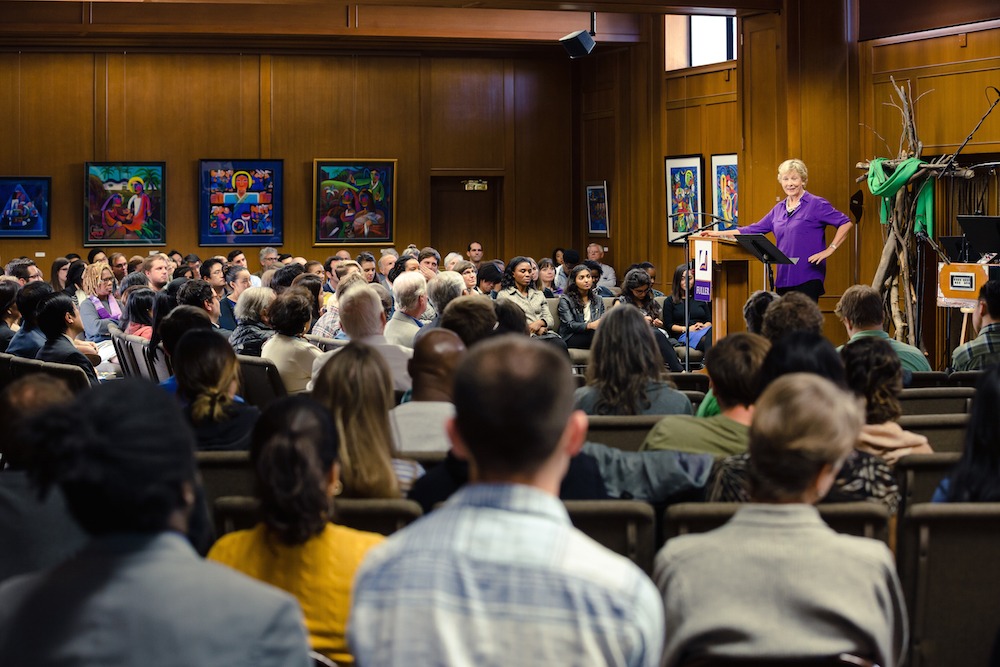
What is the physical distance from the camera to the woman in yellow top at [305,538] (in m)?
1.97

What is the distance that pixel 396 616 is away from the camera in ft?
4.30

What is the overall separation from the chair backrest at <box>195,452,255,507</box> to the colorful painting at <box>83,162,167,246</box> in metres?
12.9

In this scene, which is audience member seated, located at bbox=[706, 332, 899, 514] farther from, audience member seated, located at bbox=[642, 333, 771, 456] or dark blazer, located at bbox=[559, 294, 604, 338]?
dark blazer, located at bbox=[559, 294, 604, 338]

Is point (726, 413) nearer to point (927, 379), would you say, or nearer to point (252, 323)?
point (927, 379)

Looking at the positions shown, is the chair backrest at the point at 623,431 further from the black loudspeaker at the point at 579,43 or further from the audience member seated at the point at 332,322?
the black loudspeaker at the point at 579,43

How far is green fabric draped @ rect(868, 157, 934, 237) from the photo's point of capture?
8.95m

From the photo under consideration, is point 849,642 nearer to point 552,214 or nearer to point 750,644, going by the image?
point 750,644

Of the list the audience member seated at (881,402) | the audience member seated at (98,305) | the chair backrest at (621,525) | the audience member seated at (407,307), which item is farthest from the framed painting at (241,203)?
the chair backrest at (621,525)

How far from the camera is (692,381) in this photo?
199 inches

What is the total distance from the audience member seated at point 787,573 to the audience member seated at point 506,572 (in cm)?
52

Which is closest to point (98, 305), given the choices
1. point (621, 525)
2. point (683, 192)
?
point (621, 525)

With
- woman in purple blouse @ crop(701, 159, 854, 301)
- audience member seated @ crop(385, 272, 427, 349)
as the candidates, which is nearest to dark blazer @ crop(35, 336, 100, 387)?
audience member seated @ crop(385, 272, 427, 349)

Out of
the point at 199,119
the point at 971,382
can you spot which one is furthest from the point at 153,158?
the point at 971,382

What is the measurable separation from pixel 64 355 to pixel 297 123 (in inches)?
414
